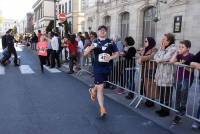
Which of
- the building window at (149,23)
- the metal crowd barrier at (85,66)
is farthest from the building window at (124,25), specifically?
the metal crowd barrier at (85,66)

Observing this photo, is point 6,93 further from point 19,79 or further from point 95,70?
point 95,70

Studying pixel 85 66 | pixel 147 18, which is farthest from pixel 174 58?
pixel 147 18

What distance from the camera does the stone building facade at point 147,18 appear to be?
14.7 metres

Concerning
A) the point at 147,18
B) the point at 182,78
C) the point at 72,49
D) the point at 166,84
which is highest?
the point at 147,18

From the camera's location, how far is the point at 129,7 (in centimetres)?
2233

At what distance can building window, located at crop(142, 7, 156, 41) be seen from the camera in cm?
1975

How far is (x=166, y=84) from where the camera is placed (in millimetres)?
6562

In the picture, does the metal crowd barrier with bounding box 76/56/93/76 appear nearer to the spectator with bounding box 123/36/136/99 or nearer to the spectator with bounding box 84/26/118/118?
the spectator with bounding box 123/36/136/99

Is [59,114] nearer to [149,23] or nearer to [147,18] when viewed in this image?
[149,23]

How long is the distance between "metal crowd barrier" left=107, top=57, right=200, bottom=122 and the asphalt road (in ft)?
1.90

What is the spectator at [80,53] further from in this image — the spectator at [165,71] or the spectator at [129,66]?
the spectator at [165,71]

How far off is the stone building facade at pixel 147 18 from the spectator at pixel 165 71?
7.97m

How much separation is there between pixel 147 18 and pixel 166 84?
14560 millimetres

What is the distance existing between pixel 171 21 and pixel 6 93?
10094 millimetres
